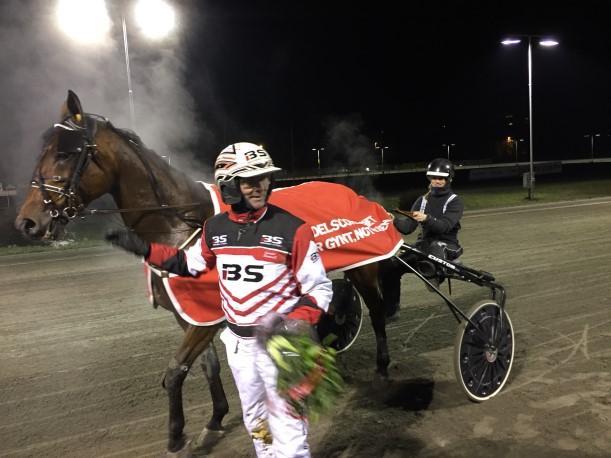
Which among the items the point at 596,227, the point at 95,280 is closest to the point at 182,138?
the point at 95,280

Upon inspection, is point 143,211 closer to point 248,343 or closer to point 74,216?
point 74,216

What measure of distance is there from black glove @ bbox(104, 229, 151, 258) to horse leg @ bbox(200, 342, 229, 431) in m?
1.11

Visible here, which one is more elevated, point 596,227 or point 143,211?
point 143,211

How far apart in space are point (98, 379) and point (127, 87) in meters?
6.45

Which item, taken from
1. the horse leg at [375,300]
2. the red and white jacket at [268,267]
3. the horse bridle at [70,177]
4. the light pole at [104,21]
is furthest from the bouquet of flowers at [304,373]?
the light pole at [104,21]

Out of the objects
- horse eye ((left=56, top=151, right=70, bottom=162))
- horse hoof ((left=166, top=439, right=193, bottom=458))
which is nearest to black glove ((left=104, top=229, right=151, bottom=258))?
horse eye ((left=56, top=151, right=70, bottom=162))

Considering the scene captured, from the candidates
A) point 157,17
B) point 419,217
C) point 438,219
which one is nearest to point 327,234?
point 419,217

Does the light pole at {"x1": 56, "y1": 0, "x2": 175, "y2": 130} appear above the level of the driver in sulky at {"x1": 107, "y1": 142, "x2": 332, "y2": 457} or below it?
above

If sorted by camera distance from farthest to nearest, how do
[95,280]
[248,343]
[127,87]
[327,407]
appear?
1. [127,87]
2. [95,280]
3. [248,343]
4. [327,407]

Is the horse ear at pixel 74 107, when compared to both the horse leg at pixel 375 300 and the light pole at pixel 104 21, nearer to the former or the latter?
the horse leg at pixel 375 300

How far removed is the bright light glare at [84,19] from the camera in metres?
8.12

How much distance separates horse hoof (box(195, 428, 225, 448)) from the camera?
3410 mm

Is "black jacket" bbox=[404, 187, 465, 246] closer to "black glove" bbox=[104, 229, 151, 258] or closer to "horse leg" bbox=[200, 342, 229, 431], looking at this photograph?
"horse leg" bbox=[200, 342, 229, 431]

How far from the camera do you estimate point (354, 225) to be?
4.04 m
